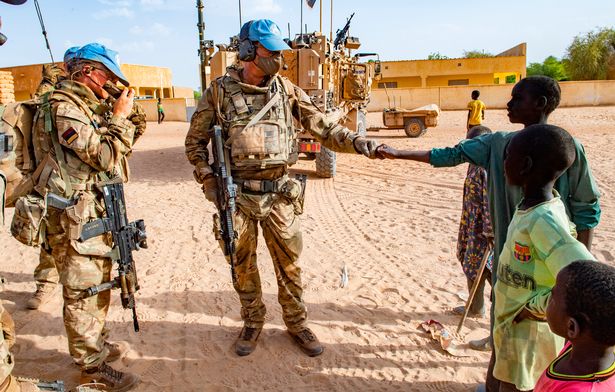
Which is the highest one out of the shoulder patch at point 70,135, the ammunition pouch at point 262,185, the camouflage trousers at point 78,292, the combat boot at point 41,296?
the shoulder patch at point 70,135

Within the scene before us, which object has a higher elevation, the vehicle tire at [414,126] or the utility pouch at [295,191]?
the vehicle tire at [414,126]

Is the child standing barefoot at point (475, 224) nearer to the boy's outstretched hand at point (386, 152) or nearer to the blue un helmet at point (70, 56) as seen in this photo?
the boy's outstretched hand at point (386, 152)

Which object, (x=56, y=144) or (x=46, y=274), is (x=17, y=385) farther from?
(x=46, y=274)

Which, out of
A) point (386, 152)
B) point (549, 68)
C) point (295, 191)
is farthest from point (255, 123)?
point (549, 68)

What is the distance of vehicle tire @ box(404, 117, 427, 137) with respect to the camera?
1485cm

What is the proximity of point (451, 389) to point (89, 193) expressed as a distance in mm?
2620

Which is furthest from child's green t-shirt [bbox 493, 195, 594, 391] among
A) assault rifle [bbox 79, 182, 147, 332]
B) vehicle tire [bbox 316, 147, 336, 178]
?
vehicle tire [bbox 316, 147, 336, 178]

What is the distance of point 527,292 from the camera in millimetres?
1745

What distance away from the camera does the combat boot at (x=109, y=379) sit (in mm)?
2770

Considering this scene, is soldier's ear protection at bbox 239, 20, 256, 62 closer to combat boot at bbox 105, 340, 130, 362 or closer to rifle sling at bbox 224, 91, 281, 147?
rifle sling at bbox 224, 91, 281, 147

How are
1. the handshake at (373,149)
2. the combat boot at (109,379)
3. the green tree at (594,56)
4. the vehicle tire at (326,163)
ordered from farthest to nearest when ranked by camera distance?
the green tree at (594,56)
the vehicle tire at (326,163)
the handshake at (373,149)
the combat boot at (109,379)

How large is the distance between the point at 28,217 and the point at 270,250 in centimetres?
155

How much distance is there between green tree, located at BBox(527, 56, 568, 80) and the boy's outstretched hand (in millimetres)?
47701

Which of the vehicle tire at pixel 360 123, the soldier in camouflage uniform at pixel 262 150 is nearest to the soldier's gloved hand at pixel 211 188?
the soldier in camouflage uniform at pixel 262 150
